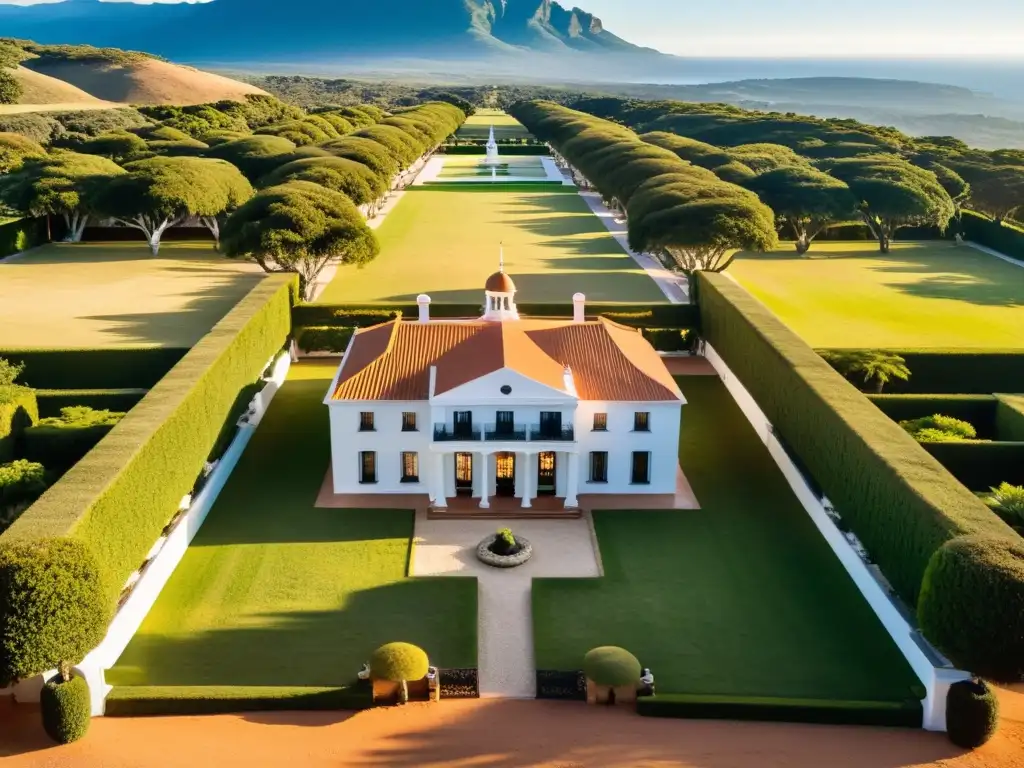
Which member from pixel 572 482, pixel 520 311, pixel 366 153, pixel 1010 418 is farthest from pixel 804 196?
pixel 572 482

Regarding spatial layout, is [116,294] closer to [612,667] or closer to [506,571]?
[506,571]

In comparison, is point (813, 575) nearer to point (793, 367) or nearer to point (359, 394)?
Answer: point (793, 367)

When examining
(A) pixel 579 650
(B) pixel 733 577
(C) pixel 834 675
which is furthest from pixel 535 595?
(C) pixel 834 675

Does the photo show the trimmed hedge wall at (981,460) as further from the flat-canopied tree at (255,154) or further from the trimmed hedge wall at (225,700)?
the flat-canopied tree at (255,154)

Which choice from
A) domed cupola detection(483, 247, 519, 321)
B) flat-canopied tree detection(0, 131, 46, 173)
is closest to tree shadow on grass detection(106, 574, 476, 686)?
domed cupola detection(483, 247, 519, 321)

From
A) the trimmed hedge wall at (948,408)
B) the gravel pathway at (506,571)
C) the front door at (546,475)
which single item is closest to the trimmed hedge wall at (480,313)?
the trimmed hedge wall at (948,408)

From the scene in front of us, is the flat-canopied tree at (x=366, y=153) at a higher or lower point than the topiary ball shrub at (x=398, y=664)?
Result: higher

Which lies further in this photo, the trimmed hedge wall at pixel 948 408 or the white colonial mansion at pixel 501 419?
the trimmed hedge wall at pixel 948 408
